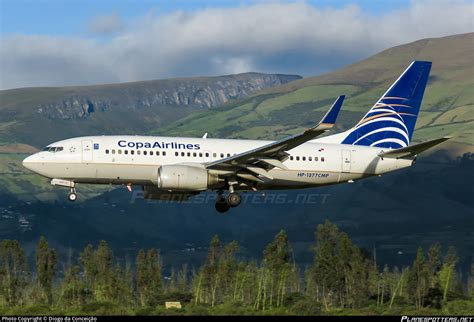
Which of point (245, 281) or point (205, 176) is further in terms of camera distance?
point (245, 281)

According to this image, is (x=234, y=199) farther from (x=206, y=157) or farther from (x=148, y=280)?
(x=148, y=280)

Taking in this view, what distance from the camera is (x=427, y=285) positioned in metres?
108

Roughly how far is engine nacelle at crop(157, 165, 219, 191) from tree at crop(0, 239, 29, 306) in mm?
Answer: 53612

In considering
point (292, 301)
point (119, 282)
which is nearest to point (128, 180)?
point (292, 301)

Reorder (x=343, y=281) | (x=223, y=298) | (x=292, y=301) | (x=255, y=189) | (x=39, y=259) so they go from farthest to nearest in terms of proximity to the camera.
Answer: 1. (x=39, y=259)
2. (x=343, y=281)
3. (x=223, y=298)
4. (x=292, y=301)
5. (x=255, y=189)

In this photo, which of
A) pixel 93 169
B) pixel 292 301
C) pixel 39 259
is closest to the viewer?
pixel 93 169

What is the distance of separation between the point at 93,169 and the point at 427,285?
62910 millimetres

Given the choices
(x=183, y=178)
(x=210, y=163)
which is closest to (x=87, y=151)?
(x=183, y=178)

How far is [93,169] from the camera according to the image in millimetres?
54625

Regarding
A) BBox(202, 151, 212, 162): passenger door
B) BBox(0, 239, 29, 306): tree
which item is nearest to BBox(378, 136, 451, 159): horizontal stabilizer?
BBox(202, 151, 212, 162): passenger door

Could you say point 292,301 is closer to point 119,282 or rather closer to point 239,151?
point 119,282

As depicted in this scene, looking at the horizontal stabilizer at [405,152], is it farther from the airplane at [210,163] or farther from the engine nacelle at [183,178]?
the engine nacelle at [183,178]

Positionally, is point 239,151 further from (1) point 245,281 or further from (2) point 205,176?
(1) point 245,281

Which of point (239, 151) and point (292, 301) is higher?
point (239, 151)
